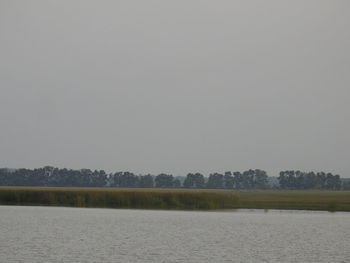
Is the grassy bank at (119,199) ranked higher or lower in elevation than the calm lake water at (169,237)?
higher

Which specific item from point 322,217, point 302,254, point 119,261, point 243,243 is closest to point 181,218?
point 322,217

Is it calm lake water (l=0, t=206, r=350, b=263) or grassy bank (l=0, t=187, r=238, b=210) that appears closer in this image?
calm lake water (l=0, t=206, r=350, b=263)

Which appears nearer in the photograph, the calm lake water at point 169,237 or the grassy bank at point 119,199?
the calm lake water at point 169,237

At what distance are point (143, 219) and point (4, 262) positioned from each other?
91.1 ft

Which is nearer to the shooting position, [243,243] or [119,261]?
[119,261]

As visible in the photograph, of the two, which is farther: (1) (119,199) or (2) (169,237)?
(1) (119,199)

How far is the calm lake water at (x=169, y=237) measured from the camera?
38.3m


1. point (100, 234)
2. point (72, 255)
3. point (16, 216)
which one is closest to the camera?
point (72, 255)

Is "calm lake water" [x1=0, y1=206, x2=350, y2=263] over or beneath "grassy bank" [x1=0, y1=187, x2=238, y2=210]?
beneath

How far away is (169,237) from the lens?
4766cm

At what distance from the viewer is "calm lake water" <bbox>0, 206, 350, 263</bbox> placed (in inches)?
1508

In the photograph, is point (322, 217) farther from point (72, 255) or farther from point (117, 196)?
point (72, 255)

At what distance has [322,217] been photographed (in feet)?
218

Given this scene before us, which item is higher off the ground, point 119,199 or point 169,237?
point 119,199
